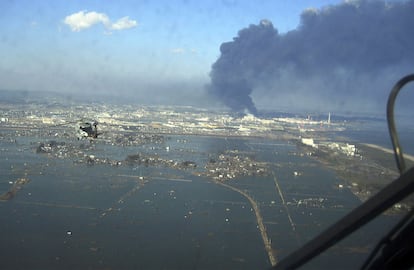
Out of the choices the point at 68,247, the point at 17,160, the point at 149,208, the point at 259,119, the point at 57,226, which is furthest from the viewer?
the point at 259,119

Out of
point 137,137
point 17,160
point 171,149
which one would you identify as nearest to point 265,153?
point 171,149

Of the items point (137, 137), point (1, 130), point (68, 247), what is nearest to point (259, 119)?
point (137, 137)

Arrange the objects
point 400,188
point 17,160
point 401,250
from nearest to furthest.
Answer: point 400,188 < point 401,250 < point 17,160

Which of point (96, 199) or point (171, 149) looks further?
point (171, 149)

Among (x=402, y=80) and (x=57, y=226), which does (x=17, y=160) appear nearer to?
(x=57, y=226)

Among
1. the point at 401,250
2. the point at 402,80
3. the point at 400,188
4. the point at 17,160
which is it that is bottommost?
the point at 17,160

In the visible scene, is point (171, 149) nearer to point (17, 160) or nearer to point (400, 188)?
point (17, 160)

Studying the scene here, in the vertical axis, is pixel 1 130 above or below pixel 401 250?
below
